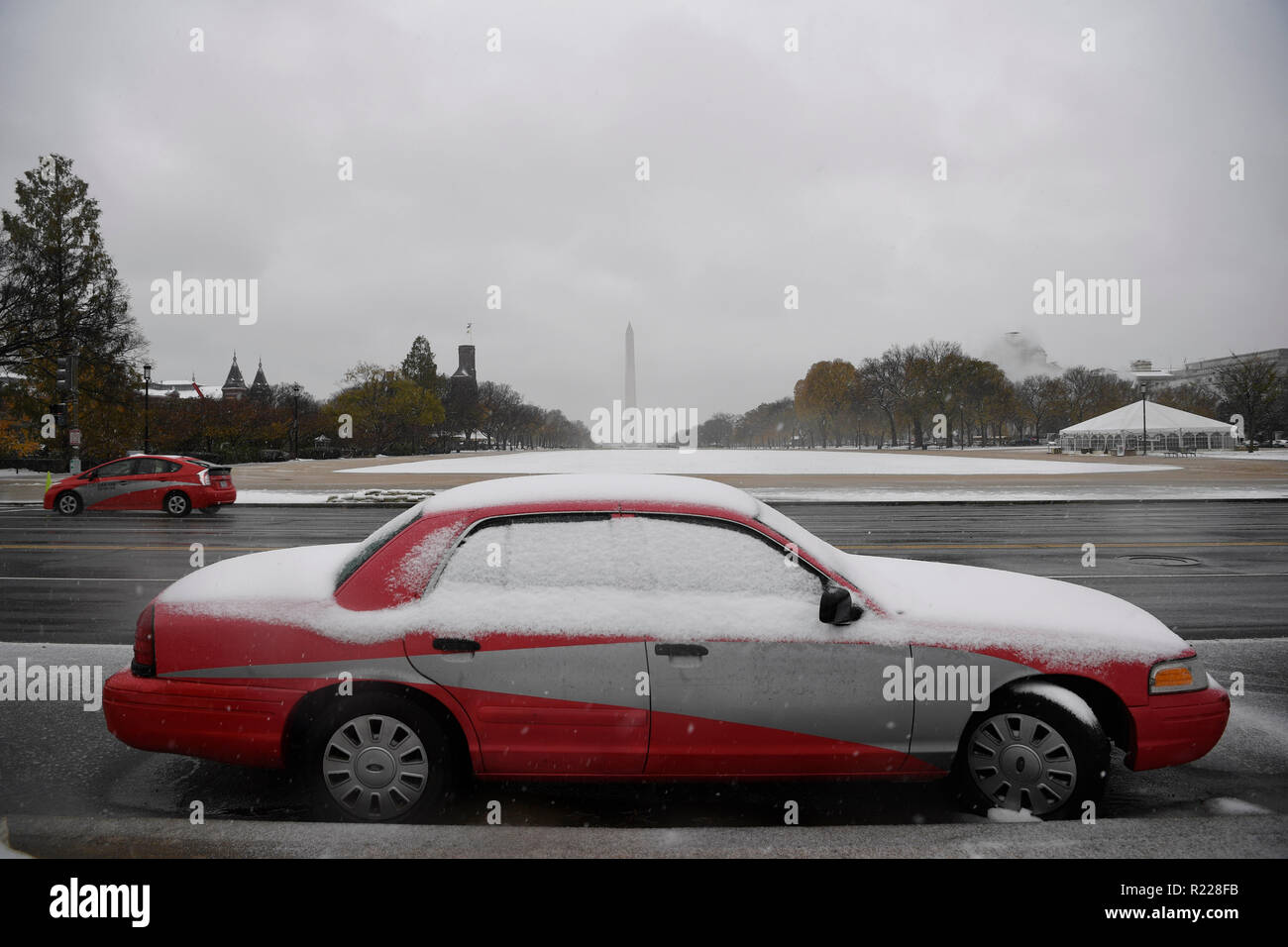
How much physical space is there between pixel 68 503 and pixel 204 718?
66.1 ft

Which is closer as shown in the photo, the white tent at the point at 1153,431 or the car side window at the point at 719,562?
the car side window at the point at 719,562

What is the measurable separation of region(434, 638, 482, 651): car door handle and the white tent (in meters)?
77.9

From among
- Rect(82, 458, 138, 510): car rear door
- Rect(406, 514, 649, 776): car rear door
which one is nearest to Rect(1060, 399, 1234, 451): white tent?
Rect(82, 458, 138, 510): car rear door

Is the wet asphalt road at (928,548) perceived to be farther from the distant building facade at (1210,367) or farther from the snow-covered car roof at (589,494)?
the distant building facade at (1210,367)

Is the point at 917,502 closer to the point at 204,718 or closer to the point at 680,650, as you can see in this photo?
the point at 680,650

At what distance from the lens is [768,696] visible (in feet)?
11.3

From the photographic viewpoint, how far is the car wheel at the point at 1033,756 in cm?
349

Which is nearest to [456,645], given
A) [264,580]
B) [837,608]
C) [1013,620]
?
[264,580]

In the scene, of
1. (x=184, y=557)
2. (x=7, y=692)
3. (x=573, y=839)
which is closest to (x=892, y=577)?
(x=573, y=839)

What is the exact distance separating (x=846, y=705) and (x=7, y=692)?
5541mm

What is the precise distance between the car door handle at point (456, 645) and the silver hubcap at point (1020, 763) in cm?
221

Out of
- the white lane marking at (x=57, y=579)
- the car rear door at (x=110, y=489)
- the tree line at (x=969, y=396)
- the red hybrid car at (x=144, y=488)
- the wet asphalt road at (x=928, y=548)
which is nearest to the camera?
the wet asphalt road at (x=928, y=548)

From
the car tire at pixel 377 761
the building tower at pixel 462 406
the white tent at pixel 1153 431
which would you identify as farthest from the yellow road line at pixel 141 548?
the building tower at pixel 462 406
